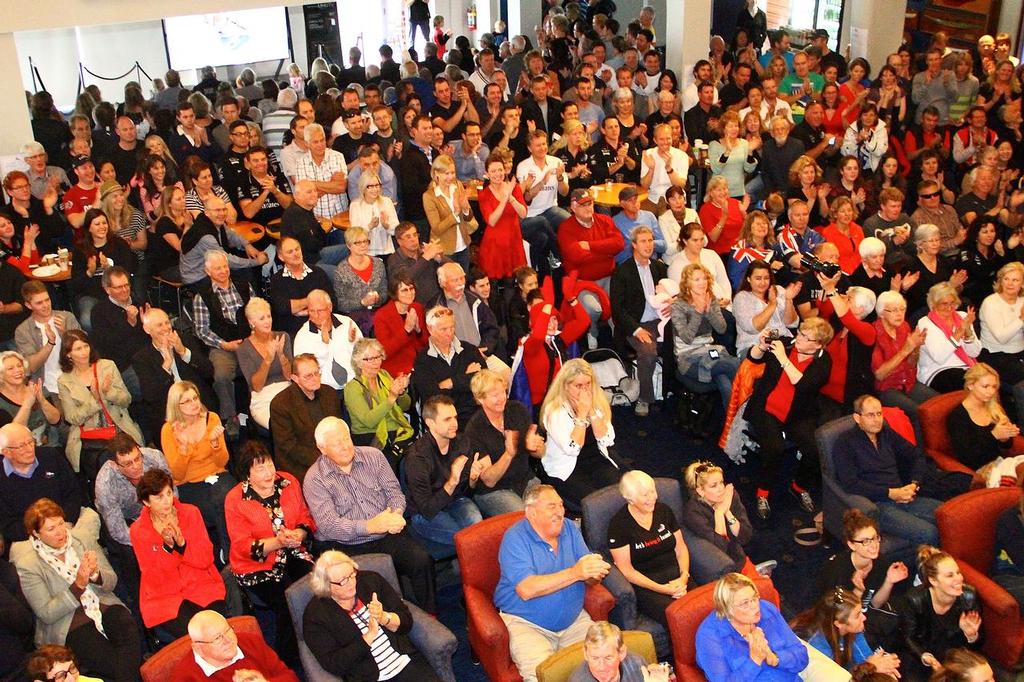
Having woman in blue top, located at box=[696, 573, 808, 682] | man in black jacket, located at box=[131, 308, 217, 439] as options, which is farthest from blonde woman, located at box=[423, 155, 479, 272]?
woman in blue top, located at box=[696, 573, 808, 682]

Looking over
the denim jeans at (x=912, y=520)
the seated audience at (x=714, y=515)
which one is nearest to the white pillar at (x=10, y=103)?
the seated audience at (x=714, y=515)

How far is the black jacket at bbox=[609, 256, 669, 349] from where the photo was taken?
278 inches

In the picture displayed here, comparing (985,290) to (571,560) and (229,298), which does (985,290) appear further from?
(229,298)

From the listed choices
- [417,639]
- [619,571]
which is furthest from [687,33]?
[417,639]

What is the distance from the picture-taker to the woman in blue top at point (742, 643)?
420cm

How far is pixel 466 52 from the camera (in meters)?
13.8

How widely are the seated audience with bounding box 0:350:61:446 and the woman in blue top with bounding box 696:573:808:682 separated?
3709 millimetres

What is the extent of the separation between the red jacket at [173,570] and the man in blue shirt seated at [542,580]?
4.43 feet

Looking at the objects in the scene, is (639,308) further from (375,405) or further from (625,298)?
(375,405)

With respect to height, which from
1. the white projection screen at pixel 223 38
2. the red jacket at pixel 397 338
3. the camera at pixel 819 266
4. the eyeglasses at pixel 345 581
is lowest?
the eyeglasses at pixel 345 581

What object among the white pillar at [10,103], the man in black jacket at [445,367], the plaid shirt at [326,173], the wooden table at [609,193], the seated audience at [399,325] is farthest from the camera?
the white pillar at [10,103]

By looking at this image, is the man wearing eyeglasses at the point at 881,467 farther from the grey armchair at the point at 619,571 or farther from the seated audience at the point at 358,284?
the seated audience at the point at 358,284

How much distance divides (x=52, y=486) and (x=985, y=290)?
6626mm

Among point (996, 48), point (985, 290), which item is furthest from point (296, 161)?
point (996, 48)
